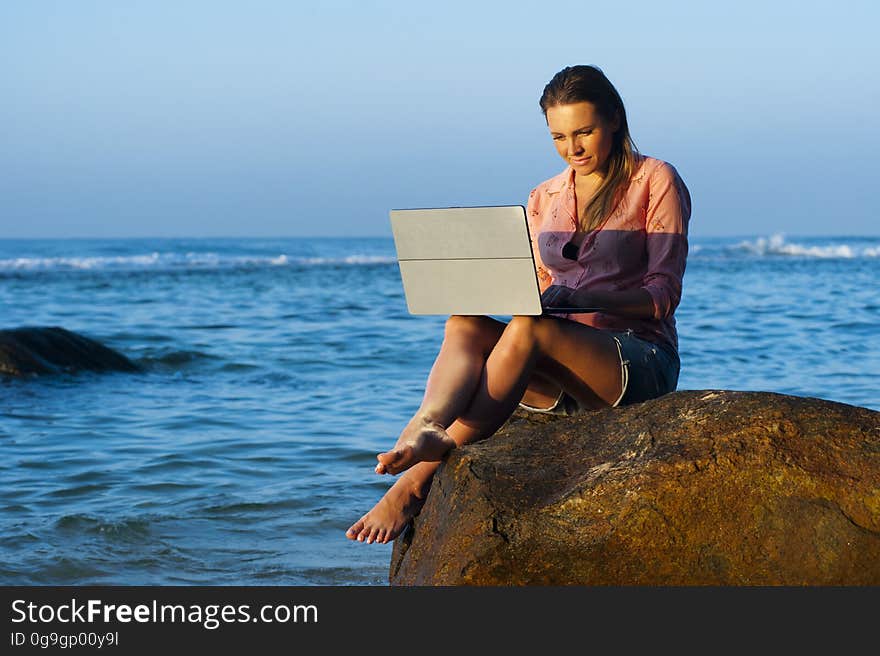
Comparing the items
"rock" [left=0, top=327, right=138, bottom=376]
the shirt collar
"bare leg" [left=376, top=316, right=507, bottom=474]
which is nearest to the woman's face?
the shirt collar

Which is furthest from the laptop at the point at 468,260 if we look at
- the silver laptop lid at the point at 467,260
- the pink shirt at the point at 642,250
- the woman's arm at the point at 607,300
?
the pink shirt at the point at 642,250

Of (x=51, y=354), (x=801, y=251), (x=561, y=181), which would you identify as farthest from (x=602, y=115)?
(x=801, y=251)

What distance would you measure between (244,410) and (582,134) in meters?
5.40

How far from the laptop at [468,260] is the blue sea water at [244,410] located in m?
1.68

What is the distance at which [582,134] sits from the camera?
4.20 meters

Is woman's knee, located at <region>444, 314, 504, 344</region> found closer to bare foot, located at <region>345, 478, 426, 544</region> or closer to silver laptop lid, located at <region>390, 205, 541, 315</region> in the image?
silver laptop lid, located at <region>390, 205, 541, 315</region>

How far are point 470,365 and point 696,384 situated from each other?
661 cm

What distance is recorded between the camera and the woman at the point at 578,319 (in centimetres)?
380

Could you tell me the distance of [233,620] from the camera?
330 centimetres

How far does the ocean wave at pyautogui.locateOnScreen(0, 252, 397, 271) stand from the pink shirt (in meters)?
25.1

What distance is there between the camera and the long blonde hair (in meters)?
4.10

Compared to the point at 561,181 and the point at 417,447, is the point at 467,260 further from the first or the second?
the point at 561,181

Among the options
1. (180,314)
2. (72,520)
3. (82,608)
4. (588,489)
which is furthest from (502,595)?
(180,314)

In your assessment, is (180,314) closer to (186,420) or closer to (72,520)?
(186,420)
